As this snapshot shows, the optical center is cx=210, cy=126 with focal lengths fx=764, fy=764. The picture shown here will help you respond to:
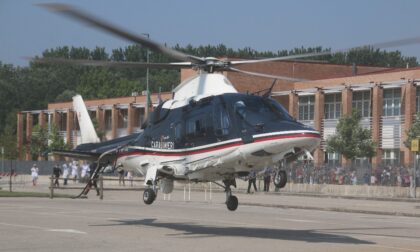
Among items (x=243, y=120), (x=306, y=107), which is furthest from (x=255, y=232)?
(x=306, y=107)

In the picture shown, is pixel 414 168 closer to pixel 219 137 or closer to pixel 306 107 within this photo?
pixel 219 137

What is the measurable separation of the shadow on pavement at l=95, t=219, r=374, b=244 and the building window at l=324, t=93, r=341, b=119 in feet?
160

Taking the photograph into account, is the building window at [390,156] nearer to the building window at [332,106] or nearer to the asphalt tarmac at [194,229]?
the building window at [332,106]

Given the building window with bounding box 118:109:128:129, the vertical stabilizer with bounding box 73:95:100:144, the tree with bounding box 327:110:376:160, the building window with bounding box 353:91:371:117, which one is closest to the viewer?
the vertical stabilizer with bounding box 73:95:100:144

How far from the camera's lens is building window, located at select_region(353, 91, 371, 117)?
227 feet

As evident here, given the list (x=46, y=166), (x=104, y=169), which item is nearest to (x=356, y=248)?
(x=104, y=169)

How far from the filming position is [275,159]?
63.8ft

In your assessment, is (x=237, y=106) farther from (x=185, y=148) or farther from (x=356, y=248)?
(x=356, y=248)

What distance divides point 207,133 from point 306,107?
5501 centimetres

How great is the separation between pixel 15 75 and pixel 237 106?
14145 cm

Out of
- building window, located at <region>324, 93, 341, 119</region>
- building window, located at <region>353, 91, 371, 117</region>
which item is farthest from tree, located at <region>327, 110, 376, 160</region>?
building window, located at <region>324, 93, 341, 119</region>

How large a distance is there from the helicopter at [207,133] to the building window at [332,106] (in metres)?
49.4

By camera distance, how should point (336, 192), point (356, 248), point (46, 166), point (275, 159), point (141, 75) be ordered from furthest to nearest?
point (141, 75)
point (46, 166)
point (336, 192)
point (275, 159)
point (356, 248)

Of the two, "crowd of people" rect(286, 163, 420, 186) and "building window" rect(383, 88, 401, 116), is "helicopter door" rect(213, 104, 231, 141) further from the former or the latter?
"building window" rect(383, 88, 401, 116)
